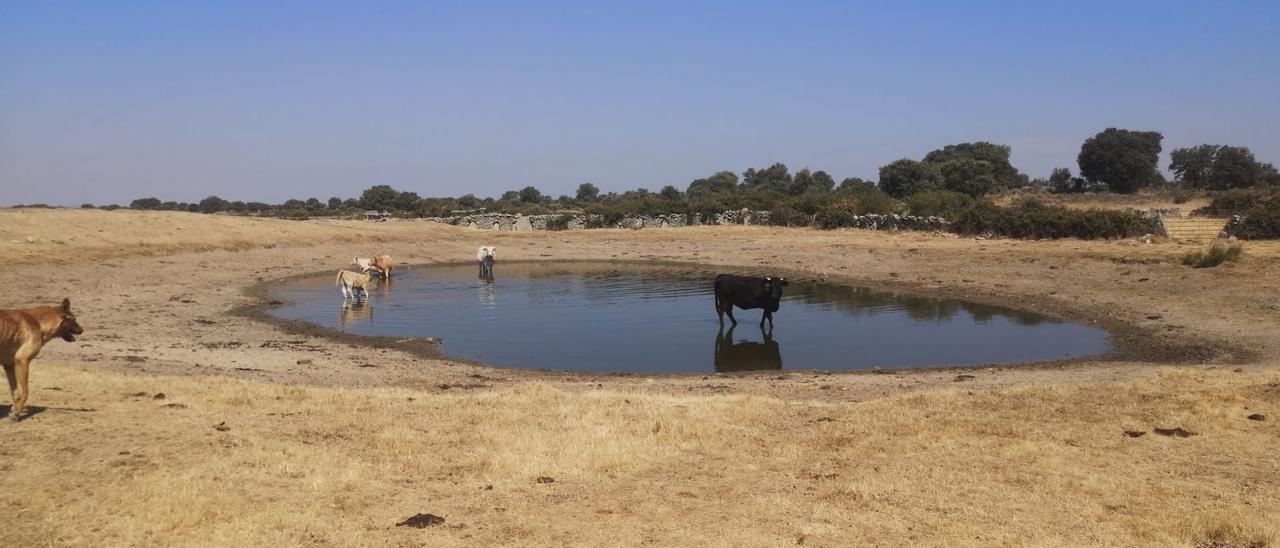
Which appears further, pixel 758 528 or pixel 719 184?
pixel 719 184

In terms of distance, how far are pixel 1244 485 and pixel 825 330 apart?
14762 mm

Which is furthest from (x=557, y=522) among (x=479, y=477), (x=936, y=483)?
(x=936, y=483)

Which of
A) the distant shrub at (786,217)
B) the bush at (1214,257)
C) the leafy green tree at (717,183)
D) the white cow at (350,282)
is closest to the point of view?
the white cow at (350,282)

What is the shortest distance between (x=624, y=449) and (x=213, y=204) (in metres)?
111

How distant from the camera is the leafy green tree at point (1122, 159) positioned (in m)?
75.3

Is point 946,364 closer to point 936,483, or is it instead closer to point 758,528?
point 936,483

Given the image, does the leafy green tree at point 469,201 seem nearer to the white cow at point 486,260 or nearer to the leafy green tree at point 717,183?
the leafy green tree at point 717,183

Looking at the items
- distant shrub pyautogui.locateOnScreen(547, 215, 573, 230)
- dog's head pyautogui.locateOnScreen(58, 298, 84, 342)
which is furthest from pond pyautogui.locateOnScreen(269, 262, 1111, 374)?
distant shrub pyautogui.locateOnScreen(547, 215, 573, 230)

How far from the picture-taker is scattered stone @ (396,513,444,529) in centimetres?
783

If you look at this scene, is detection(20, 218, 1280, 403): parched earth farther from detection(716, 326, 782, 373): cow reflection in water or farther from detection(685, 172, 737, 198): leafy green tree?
detection(685, 172, 737, 198): leafy green tree

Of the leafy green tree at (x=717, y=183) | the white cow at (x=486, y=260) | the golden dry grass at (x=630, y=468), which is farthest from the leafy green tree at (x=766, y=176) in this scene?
the golden dry grass at (x=630, y=468)

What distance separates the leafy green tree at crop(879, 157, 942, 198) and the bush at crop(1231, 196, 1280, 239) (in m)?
39.2

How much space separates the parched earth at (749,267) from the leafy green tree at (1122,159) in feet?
122

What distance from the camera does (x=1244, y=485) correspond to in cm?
893
